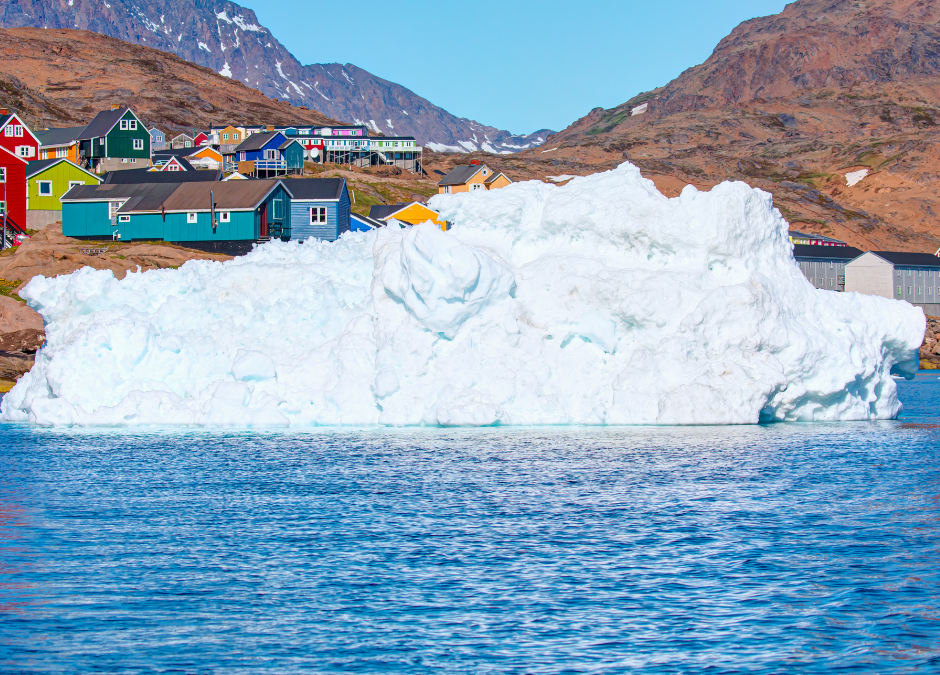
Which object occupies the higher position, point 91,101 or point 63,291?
point 91,101

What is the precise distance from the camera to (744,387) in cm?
2458

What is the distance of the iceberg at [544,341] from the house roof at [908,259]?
202ft

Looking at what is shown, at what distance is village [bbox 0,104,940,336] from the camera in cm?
6088

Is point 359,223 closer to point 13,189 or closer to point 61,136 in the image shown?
point 13,189

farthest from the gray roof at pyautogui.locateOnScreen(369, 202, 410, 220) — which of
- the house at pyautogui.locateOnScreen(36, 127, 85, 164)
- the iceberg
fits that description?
the iceberg

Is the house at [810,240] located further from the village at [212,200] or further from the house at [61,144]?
the house at [61,144]

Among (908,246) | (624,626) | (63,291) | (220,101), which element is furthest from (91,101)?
(624,626)

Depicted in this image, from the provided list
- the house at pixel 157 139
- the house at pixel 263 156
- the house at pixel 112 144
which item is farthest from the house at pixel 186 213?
the house at pixel 157 139

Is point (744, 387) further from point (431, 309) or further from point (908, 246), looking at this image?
point (908, 246)

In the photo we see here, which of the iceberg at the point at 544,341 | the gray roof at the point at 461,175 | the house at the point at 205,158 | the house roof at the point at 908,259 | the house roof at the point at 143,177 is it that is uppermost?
the house at the point at 205,158

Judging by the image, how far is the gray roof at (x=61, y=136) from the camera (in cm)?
9244

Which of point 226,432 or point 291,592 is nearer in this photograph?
point 291,592

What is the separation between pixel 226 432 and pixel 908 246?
108 meters

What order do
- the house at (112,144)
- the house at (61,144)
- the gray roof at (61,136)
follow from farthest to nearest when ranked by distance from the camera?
the gray roof at (61,136) < the house at (61,144) < the house at (112,144)
